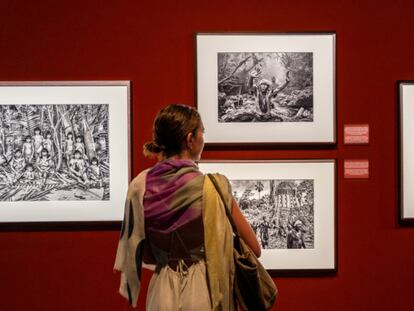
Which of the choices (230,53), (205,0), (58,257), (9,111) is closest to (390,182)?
(230,53)

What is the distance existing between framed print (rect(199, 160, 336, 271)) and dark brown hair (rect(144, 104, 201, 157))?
101cm

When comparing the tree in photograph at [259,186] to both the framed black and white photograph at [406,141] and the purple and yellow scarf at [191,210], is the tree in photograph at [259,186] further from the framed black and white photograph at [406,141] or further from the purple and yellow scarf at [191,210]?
the purple and yellow scarf at [191,210]

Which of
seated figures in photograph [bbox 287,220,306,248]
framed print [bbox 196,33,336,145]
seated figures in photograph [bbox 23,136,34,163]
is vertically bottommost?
seated figures in photograph [bbox 287,220,306,248]

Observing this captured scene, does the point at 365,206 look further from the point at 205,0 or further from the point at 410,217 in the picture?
the point at 205,0

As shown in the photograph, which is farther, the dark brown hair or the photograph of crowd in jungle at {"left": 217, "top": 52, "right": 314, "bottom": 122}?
the photograph of crowd in jungle at {"left": 217, "top": 52, "right": 314, "bottom": 122}

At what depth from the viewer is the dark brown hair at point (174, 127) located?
5.46 feet

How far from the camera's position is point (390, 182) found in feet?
8.84

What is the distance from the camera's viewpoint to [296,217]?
8.72 feet

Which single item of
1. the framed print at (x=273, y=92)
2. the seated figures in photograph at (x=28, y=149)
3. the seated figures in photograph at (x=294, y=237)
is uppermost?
the framed print at (x=273, y=92)

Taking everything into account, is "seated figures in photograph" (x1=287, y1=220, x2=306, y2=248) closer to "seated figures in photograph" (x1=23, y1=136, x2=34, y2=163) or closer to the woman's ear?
the woman's ear

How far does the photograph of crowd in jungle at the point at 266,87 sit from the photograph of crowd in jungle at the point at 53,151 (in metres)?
0.71

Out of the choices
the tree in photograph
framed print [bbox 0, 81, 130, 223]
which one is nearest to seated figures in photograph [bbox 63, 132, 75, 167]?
framed print [bbox 0, 81, 130, 223]

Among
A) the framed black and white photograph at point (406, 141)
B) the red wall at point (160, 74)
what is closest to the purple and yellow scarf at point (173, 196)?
the red wall at point (160, 74)

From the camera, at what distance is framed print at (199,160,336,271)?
2.64 meters
